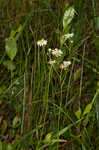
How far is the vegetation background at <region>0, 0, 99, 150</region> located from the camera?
1.01 meters

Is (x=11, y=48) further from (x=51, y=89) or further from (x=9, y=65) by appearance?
(x=51, y=89)

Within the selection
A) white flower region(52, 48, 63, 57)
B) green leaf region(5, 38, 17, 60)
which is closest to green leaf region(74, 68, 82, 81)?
white flower region(52, 48, 63, 57)

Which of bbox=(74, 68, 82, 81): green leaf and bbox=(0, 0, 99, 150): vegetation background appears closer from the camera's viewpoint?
bbox=(0, 0, 99, 150): vegetation background

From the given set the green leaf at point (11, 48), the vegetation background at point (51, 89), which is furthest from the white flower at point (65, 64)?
the green leaf at point (11, 48)

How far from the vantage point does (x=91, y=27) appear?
50.0 inches

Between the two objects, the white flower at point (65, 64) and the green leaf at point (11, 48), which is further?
the green leaf at point (11, 48)

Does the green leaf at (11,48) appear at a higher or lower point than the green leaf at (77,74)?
higher

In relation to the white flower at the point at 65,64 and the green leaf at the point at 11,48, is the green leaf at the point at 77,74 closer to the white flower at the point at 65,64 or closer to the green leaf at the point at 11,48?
the white flower at the point at 65,64

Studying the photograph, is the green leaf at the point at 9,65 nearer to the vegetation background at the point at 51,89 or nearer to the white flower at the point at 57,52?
the vegetation background at the point at 51,89

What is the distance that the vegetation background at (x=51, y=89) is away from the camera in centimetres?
101

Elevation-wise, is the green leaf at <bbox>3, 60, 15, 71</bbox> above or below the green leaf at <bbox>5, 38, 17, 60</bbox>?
below

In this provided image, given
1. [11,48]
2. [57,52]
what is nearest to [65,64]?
[57,52]

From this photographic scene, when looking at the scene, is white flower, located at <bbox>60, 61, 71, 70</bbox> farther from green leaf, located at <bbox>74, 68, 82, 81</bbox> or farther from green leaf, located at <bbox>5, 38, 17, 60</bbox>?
green leaf, located at <bbox>5, 38, 17, 60</bbox>

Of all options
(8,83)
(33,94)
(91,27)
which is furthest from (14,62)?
(91,27)
